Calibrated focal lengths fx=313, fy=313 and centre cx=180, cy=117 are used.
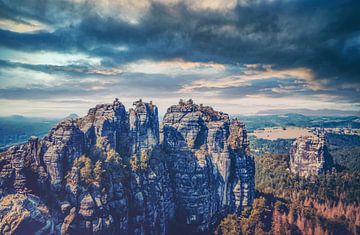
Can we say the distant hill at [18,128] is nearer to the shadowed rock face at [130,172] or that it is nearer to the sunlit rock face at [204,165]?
the shadowed rock face at [130,172]

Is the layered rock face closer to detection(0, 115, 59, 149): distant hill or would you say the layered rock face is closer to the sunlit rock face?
the sunlit rock face

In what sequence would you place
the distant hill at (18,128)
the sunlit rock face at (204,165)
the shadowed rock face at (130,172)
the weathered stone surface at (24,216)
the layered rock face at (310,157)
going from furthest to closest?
1. the layered rock face at (310,157)
2. the distant hill at (18,128)
3. the sunlit rock face at (204,165)
4. the shadowed rock face at (130,172)
5. the weathered stone surface at (24,216)

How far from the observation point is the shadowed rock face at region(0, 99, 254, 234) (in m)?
36.3

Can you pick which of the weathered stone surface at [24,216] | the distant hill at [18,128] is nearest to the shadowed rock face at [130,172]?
the weathered stone surface at [24,216]

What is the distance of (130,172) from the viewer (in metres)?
45.9

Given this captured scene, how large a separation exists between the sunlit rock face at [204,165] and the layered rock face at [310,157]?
31.7 meters

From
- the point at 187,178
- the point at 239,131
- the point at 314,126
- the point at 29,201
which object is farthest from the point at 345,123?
the point at 29,201

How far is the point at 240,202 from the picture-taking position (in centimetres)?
5844

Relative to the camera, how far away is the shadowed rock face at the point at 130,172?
3634 centimetres

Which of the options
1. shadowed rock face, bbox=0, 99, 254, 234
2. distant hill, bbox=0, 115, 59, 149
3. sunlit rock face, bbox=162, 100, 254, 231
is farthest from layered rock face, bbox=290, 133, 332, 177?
distant hill, bbox=0, 115, 59, 149

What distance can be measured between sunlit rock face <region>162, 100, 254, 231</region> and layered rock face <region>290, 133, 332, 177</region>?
31.7m

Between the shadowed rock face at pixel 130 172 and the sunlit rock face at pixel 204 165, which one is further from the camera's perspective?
the sunlit rock face at pixel 204 165

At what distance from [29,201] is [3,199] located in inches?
106

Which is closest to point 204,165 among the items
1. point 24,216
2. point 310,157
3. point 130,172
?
point 130,172
